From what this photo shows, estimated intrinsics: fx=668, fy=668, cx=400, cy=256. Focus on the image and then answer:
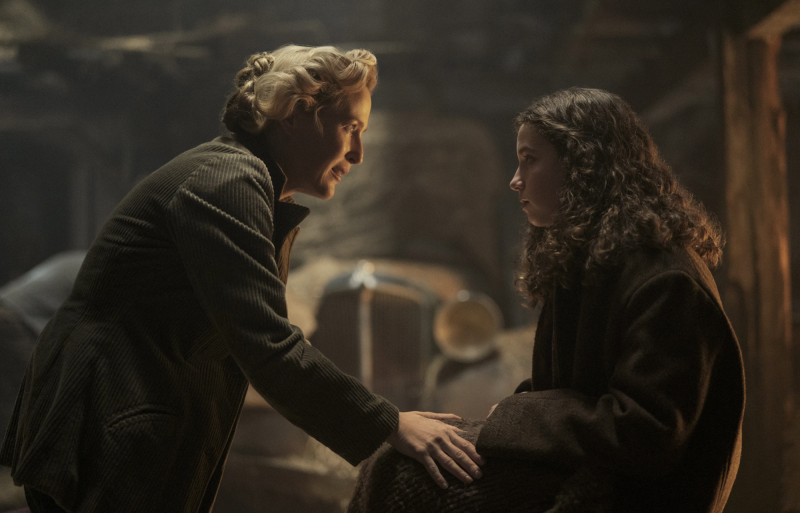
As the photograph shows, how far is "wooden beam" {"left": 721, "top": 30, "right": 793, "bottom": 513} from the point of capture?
3.39 m

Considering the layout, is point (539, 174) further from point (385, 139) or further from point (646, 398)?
point (385, 139)

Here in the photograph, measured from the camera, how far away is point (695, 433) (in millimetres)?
1340

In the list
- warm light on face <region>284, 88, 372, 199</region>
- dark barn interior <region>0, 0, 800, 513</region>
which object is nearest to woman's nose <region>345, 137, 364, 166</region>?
warm light on face <region>284, 88, 372, 199</region>

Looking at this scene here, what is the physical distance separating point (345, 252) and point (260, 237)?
19.1ft

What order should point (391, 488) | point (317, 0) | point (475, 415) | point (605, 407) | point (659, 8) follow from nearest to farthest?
1. point (605, 407)
2. point (391, 488)
3. point (475, 415)
4. point (659, 8)
5. point (317, 0)

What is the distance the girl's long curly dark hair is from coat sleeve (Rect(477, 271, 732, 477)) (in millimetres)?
121

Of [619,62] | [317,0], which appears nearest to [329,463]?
[619,62]

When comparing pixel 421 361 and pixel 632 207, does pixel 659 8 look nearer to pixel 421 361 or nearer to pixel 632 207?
pixel 421 361

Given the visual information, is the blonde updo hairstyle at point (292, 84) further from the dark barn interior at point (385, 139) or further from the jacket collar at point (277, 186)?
the dark barn interior at point (385, 139)

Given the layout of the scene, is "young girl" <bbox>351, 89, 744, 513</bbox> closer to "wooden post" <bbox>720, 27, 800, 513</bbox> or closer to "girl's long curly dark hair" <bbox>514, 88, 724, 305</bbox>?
"girl's long curly dark hair" <bbox>514, 88, 724, 305</bbox>

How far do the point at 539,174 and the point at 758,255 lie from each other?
2.46 m

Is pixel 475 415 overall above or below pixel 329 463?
above

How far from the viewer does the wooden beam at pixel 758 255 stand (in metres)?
3.39

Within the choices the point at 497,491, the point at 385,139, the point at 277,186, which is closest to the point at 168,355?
the point at 277,186
